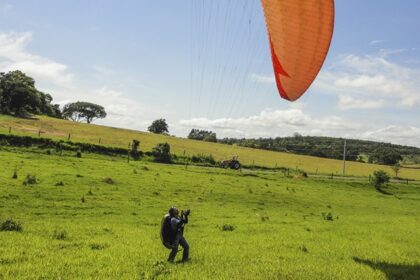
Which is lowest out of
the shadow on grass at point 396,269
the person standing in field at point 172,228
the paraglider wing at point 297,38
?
the shadow on grass at point 396,269

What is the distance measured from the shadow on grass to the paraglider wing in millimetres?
6925

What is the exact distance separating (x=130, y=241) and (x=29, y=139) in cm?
4363

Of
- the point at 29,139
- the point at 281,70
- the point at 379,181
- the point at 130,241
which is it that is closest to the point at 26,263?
the point at 130,241

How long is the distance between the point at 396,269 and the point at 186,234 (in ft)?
31.0

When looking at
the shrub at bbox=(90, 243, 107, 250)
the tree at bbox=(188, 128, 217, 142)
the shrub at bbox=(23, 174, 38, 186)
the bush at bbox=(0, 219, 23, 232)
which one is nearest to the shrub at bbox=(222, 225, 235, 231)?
the shrub at bbox=(90, 243, 107, 250)

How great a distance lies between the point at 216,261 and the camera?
15.0 metres

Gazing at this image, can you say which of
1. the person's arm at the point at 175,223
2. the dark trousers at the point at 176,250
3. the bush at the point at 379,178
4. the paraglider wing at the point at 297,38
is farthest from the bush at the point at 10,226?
the bush at the point at 379,178

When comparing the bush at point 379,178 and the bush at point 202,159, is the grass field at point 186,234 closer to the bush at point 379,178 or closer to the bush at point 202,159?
the bush at point 379,178

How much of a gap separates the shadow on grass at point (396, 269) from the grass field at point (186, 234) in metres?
0.05

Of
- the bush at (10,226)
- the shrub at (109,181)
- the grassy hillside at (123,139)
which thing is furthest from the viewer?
the grassy hillside at (123,139)

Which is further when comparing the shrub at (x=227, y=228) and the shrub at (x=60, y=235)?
the shrub at (x=227, y=228)

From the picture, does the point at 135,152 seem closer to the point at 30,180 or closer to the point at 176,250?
the point at 30,180

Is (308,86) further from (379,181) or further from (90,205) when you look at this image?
(379,181)

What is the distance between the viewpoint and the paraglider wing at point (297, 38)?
49.3 ft
